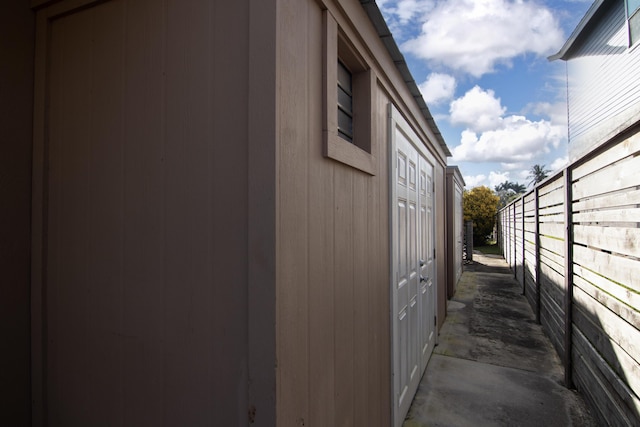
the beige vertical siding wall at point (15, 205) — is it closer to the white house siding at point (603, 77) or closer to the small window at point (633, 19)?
the white house siding at point (603, 77)

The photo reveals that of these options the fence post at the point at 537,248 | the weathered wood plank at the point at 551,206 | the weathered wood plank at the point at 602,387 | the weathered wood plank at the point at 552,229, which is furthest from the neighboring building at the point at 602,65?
the weathered wood plank at the point at 602,387

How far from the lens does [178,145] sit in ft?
3.88

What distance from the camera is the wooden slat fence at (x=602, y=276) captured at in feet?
6.59

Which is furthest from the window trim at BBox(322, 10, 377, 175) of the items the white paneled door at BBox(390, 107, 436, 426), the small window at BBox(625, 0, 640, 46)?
the small window at BBox(625, 0, 640, 46)

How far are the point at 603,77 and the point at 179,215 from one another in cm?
1359

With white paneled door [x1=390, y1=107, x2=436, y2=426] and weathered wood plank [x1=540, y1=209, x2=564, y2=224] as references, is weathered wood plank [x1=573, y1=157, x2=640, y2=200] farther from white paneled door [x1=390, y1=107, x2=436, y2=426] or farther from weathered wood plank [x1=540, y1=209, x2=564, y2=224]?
white paneled door [x1=390, y1=107, x2=436, y2=426]

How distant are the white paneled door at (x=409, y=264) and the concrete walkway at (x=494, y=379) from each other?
24 centimetres

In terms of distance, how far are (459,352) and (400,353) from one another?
2045 mm

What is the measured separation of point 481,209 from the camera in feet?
59.7

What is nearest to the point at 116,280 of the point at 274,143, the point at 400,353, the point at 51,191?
the point at 51,191

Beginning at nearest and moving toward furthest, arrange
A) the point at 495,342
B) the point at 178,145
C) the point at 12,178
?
the point at 178,145 < the point at 12,178 < the point at 495,342

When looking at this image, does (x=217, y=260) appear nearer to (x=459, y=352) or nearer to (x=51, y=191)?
(x=51, y=191)

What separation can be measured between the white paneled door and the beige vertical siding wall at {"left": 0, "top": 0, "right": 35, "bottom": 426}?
6.72 feet

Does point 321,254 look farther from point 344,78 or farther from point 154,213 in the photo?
point 344,78
